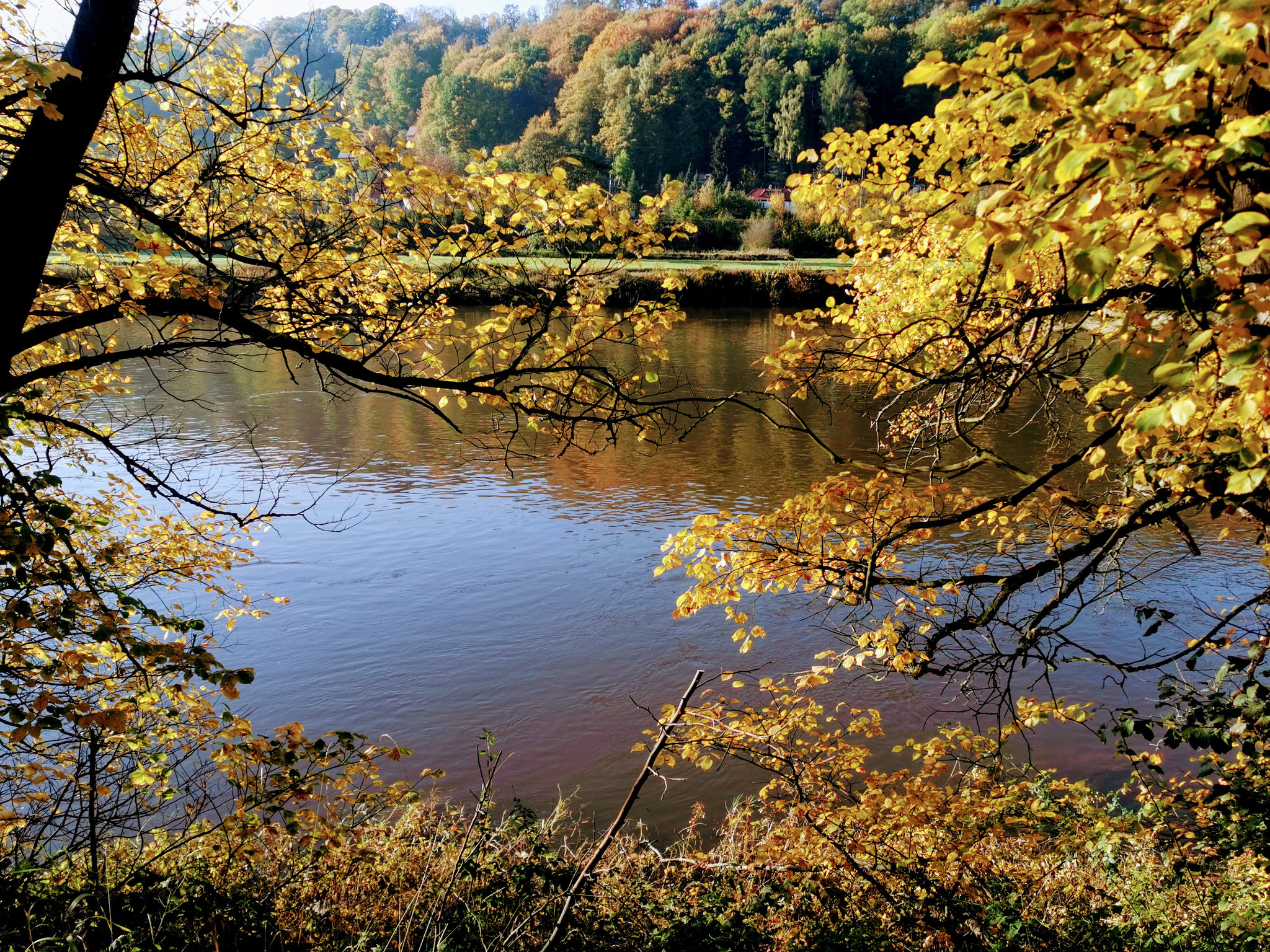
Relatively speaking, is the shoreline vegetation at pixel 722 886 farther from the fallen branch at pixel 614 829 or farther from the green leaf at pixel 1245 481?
the green leaf at pixel 1245 481

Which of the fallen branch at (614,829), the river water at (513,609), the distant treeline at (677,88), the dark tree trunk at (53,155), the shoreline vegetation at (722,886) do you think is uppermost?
the distant treeline at (677,88)

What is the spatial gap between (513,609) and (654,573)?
4964 mm

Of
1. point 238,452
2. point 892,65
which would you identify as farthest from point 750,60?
point 238,452

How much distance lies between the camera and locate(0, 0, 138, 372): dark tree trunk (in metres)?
3.59

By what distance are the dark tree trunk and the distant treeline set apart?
239ft

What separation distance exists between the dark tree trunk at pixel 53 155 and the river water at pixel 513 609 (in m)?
3.09

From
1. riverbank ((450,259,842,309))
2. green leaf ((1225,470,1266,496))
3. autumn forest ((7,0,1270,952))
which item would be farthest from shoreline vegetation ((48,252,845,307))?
green leaf ((1225,470,1266,496))

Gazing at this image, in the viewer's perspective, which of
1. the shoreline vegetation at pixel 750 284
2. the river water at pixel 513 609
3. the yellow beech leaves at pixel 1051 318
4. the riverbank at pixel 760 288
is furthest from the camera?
the riverbank at pixel 760 288

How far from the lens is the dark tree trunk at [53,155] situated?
3592mm

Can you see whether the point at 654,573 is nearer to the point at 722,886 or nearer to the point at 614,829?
the point at 722,886

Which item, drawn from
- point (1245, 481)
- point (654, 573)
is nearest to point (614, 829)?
Answer: point (1245, 481)

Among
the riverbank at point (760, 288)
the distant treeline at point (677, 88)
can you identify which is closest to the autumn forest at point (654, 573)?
the riverbank at point (760, 288)

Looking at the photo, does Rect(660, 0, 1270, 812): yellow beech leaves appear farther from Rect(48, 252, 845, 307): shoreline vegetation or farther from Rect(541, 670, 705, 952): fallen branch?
Rect(48, 252, 845, 307): shoreline vegetation

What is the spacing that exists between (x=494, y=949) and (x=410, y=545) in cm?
1057
